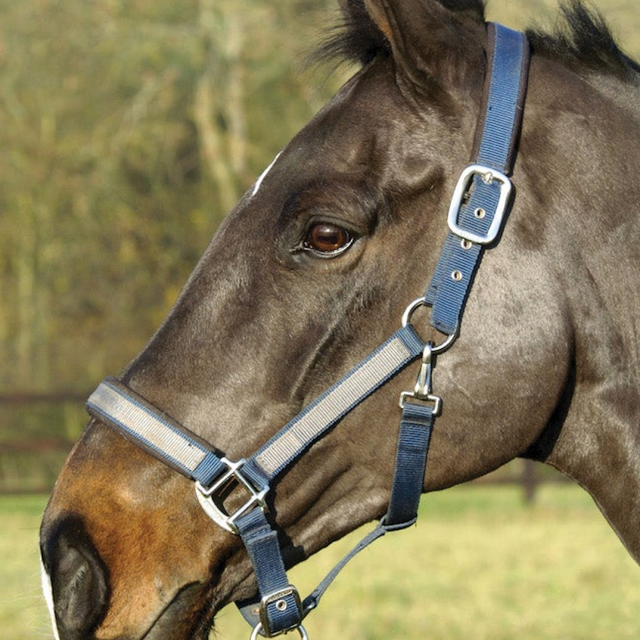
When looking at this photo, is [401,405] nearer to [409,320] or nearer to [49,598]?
[409,320]

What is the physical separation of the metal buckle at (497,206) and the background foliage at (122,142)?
51.9ft

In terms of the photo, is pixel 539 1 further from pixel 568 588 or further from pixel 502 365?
pixel 502 365

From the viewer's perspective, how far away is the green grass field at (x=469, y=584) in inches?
273

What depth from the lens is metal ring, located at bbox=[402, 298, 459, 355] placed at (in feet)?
7.31

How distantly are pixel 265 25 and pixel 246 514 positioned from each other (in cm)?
1855

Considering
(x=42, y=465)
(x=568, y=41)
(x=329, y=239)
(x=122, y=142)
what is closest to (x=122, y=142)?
(x=122, y=142)

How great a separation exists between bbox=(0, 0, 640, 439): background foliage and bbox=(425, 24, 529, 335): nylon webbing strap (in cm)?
1581

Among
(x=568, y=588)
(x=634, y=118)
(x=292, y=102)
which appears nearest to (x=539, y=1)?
(x=292, y=102)

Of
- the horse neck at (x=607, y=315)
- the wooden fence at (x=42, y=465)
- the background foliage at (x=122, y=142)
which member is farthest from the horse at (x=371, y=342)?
the background foliage at (x=122, y=142)

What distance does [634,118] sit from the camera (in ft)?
7.85

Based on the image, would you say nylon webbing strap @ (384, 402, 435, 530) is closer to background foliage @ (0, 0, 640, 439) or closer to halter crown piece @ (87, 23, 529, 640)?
halter crown piece @ (87, 23, 529, 640)

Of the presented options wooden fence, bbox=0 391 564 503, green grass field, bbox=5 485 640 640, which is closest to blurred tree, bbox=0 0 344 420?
wooden fence, bbox=0 391 564 503

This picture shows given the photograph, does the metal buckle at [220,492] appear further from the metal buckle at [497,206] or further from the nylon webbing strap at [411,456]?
the metal buckle at [497,206]

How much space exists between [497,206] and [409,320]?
327 mm
